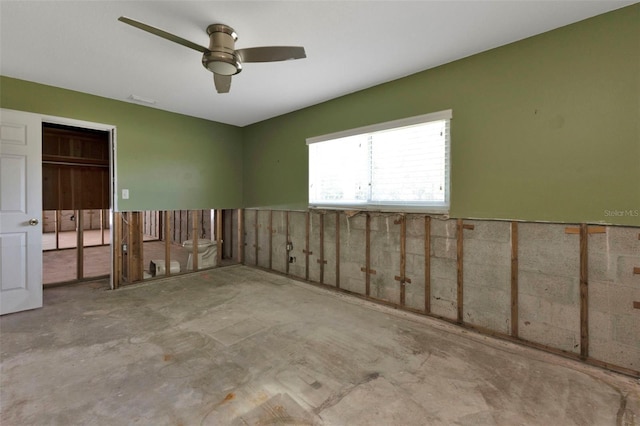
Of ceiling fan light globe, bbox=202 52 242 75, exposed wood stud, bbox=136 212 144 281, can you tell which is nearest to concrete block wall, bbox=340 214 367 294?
ceiling fan light globe, bbox=202 52 242 75

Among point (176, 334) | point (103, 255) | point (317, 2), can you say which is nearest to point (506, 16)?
point (317, 2)

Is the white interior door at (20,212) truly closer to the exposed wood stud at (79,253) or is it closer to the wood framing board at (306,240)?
the exposed wood stud at (79,253)

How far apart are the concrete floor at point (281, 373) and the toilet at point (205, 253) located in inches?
73.9

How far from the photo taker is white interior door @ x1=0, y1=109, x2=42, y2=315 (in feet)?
10.2

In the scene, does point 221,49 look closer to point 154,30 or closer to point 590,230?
point 154,30

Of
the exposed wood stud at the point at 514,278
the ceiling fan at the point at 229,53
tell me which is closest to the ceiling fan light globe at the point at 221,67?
Result: the ceiling fan at the point at 229,53

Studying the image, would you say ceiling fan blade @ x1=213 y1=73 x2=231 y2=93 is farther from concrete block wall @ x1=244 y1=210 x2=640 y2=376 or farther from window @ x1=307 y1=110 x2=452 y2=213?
concrete block wall @ x1=244 y1=210 x2=640 y2=376

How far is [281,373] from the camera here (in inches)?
81.5

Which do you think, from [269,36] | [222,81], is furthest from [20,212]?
[269,36]

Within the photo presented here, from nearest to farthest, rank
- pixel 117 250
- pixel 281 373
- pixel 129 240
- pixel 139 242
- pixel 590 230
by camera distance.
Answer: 1. pixel 281 373
2. pixel 590 230
3. pixel 117 250
4. pixel 129 240
5. pixel 139 242

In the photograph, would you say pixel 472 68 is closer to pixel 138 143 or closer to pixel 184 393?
pixel 184 393

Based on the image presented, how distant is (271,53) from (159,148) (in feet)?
10.2

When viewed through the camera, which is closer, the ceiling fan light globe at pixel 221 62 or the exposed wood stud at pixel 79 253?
the ceiling fan light globe at pixel 221 62

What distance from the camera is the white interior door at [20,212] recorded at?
310 centimetres
